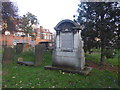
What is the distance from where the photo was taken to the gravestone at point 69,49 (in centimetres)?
567

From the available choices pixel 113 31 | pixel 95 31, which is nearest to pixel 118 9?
pixel 113 31

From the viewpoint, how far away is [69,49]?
5.97m

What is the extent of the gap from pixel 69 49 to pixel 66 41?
1.89ft

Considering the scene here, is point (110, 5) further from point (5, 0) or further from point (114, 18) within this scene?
point (5, 0)

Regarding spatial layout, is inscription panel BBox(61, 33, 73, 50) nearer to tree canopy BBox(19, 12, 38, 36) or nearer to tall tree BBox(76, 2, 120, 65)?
tall tree BBox(76, 2, 120, 65)

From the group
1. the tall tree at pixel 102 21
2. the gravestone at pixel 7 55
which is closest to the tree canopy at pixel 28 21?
the gravestone at pixel 7 55

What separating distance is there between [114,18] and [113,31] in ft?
3.39

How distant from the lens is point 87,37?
8070 mm

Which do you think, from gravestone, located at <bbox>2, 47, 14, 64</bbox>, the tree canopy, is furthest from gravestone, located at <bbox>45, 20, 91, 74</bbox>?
the tree canopy

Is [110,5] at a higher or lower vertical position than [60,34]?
higher

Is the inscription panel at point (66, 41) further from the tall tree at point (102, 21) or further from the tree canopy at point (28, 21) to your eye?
the tree canopy at point (28, 21)

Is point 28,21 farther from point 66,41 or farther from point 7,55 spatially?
point 66,41

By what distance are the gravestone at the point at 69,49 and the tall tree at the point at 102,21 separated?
2253mm

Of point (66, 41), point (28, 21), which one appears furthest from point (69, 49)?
point (28, 21)
